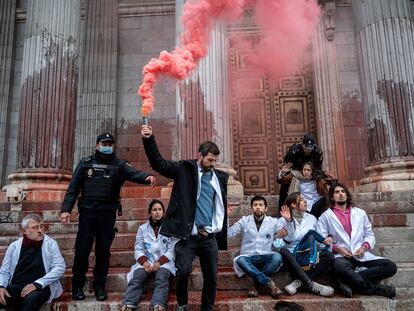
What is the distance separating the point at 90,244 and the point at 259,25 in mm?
10517

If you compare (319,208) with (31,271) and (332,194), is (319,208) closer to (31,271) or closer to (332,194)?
(332,194)

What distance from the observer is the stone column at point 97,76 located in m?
13.0

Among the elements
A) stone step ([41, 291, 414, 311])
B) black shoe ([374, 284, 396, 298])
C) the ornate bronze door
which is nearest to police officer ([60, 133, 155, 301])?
stone step ([41, 291, 414, 311])

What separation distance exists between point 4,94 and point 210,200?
11729 millimetres

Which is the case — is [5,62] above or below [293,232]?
above

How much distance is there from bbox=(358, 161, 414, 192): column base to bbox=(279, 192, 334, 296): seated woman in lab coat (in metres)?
4.09

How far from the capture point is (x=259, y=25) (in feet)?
43.9

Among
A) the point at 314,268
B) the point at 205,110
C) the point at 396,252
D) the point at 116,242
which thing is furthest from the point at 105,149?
the point at 396,252

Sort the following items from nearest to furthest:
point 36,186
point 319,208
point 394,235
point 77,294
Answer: point 77,294 → point 319,208 → point 394,235 → point 36,186

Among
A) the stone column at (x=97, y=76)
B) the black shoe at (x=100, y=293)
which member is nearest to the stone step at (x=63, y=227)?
the black shoe at (x=100, y=293)

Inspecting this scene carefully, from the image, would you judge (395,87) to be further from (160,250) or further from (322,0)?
(160,250)

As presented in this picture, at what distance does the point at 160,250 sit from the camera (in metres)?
5.43

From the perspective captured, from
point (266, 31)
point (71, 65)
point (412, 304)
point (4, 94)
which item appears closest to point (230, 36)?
point (266, 31)

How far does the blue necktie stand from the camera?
14.7ft
